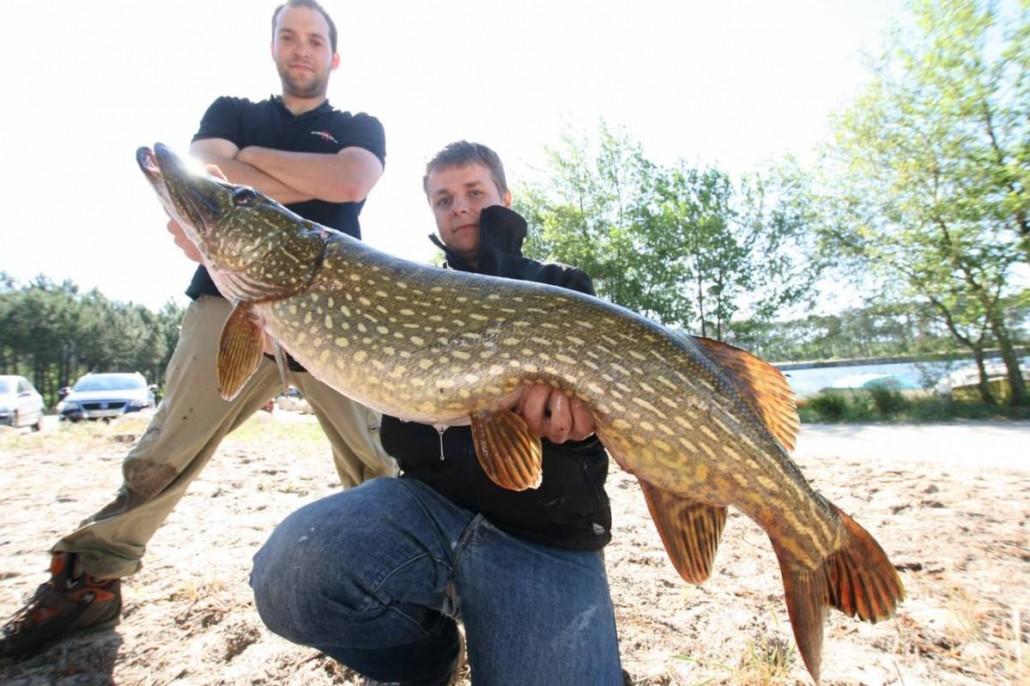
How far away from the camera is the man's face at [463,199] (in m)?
2.62

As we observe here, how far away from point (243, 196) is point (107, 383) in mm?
20804

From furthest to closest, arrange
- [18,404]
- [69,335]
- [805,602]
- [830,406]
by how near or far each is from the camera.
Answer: [69,335], [18,404], [830,406], [805,602]

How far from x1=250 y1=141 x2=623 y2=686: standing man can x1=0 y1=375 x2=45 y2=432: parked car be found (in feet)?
55.6

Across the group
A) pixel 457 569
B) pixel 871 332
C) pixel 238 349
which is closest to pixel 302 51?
pixel 238 349

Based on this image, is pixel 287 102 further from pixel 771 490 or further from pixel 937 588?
pixel 937 588

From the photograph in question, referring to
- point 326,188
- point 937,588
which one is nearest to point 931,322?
point 937,588

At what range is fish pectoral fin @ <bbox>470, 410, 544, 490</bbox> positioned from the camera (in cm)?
171

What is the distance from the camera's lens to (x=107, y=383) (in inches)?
729

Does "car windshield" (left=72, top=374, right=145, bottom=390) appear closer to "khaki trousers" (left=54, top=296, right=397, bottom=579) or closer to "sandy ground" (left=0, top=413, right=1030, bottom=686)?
"sandy ground" (left=0, top=413, right=1030, bottom=686)

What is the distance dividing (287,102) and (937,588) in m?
3.99

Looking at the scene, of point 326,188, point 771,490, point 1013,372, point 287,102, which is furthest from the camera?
point 1013,372

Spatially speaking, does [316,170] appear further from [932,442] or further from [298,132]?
[932,442]

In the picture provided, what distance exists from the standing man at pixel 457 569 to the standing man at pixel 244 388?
2.62 feet

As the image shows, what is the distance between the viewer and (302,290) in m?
2.10
